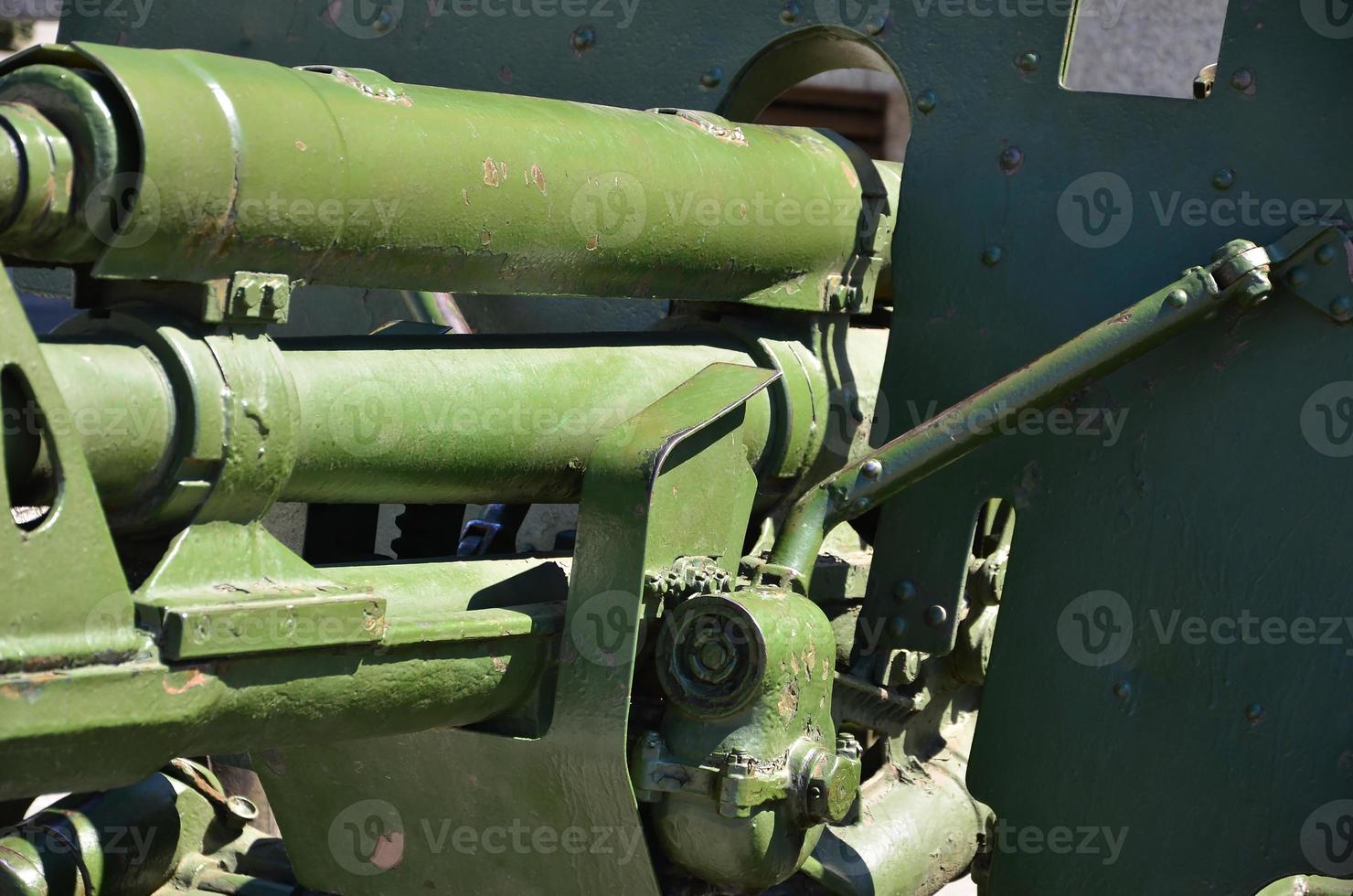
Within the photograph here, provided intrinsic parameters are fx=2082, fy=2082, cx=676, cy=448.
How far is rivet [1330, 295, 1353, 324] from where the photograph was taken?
3.75 metres

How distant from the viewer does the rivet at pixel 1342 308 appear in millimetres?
3752

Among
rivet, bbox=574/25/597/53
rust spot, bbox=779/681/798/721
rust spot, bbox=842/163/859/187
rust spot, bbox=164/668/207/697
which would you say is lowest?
rust spot, bbox=779/681/798/721

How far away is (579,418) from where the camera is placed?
138 inches

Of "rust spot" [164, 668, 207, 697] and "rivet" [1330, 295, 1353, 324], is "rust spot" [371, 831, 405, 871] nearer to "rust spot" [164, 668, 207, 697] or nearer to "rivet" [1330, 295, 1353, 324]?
"rust spot" [164, 668, 207, 697]

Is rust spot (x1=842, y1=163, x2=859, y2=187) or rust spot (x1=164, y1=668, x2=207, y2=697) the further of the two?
rust spot (x1=842, y1=163, x2=859, y2=187)

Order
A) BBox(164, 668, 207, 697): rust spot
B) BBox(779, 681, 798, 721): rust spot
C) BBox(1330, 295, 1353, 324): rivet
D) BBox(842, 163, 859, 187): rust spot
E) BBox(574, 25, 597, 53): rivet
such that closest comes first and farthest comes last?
BBox(164, 668, 207, 697): rust spot, BBox(779, 681, 798, 721): rust spot, BBox(1330, 295, 1353, 324): rivet, BBox(842, 163, 859, 187): rust spot, BBox(574, 25, 597, 53): rivet

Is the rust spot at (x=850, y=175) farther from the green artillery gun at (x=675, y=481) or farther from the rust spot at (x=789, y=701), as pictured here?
the rust spot at (x=789, y=701)

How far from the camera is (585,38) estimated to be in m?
4.54

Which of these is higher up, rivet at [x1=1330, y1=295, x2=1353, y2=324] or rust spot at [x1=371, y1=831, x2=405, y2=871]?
rivet at [x1=1330, y1=295, x2=1353, y2=324]

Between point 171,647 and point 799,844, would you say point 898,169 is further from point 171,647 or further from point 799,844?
point 171,647

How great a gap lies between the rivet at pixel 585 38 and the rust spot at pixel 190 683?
211 centimetres

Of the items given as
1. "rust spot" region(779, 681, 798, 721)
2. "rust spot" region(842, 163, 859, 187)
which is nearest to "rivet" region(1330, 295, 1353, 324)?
"rust spot" region(842, 163, 859, 187)

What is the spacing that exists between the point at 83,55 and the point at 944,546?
204 centimetres

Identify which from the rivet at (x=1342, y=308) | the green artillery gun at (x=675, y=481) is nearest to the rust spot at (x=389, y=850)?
the green artillery gun at (x=675, y=481)
